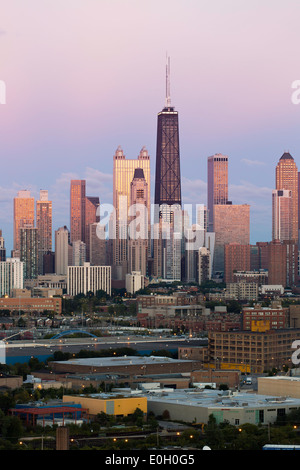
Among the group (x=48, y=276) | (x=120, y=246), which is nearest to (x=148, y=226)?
(x=120, y=246)

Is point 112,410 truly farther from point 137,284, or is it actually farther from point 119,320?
point 137,284

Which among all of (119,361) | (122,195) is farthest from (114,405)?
(122,195)

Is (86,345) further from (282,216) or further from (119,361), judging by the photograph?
(282,216)

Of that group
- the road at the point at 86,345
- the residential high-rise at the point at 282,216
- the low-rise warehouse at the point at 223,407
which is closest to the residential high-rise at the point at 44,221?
the residential high-rise at the point at 282,216

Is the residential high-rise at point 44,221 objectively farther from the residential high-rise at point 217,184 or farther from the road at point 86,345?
the road at point 86,345

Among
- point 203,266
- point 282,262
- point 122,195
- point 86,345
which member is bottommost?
point 86,345

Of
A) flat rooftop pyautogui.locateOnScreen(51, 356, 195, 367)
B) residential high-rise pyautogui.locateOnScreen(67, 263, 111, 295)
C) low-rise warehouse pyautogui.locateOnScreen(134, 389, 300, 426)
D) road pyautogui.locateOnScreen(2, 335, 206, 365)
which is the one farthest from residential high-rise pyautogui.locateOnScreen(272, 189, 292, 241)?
low-rise warehouse pyautogui.locateOnScreen(134, 389, 300, 426)
